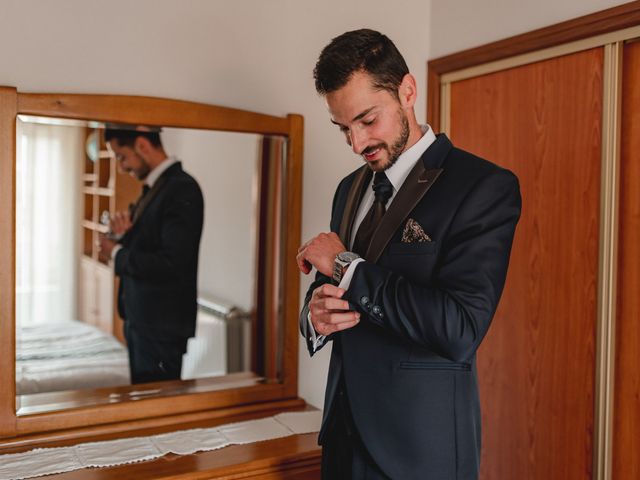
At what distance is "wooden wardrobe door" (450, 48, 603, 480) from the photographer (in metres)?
1.91

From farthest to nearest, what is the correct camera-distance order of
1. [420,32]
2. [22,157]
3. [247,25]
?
[420,32], [247,25], [22,157]

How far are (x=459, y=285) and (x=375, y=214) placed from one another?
313 mm

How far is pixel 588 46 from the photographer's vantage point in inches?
73.5

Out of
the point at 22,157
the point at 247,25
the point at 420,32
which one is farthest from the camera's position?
the point at 420,32

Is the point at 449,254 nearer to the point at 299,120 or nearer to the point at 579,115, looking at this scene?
the point at 579,115

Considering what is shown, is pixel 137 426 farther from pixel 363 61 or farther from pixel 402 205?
pixel 363 61

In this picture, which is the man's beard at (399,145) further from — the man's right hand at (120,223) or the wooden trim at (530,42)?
the man's right hand at (120,223)

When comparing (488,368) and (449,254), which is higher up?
(449,254)

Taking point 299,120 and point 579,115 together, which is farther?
point 299,120

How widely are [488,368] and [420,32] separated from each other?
4.12ft

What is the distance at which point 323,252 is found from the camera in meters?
1.43

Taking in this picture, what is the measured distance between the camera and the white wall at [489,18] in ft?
6.24

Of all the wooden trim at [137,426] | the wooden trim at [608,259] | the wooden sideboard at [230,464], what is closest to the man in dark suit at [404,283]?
the wooden sideboard at [230,464]

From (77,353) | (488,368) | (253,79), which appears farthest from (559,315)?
(77,353)
